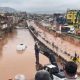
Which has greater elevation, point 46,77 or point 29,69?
point 46,77

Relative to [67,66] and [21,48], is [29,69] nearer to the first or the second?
[21,48]

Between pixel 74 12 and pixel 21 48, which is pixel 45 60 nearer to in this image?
pixel 21 48

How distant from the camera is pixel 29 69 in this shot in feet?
59.1

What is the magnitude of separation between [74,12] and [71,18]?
65.6 inches

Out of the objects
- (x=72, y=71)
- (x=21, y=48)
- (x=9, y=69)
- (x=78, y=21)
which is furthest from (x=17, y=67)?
(x=78, y=21)

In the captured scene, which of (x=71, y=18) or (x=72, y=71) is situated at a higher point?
(x=72, y=71)

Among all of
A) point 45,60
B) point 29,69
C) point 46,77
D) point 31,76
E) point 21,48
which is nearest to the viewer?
point 46,77

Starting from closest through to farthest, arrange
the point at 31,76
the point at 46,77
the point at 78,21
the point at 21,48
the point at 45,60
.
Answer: the point at 46,77, the point at 31,76, the point at 45,60, the point at 21,48, the point at 78,21

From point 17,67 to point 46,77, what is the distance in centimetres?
1609

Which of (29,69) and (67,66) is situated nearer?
(67,66)

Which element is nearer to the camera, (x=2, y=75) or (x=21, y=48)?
(x=2, y=75)

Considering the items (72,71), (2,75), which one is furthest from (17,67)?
(72,71)

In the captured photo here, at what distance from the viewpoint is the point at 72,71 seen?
10.6 ft

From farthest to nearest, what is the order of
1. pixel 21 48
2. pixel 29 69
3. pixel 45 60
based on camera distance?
pixel 21 48 → pixel 45 60 → pixel 29 69
